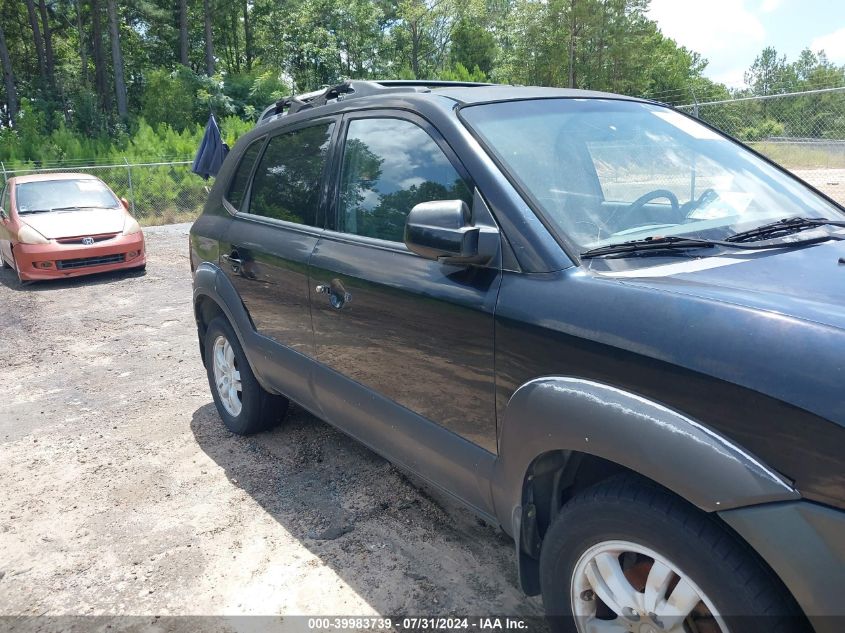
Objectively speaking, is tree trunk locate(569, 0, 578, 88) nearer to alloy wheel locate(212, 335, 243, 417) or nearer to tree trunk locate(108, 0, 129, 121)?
tree trunk locate(108, 0, 129, 121)

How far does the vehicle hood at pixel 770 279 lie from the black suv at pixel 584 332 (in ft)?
0.04

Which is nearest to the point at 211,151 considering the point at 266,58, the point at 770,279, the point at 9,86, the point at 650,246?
the point at 650,246

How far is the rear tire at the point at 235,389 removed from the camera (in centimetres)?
415

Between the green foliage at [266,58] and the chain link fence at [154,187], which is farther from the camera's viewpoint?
the green foliage at [266,58]

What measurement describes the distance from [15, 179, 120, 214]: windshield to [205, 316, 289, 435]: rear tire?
761cm

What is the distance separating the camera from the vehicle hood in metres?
1.72

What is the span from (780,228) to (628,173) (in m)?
0.63

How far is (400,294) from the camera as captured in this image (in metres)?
2.67

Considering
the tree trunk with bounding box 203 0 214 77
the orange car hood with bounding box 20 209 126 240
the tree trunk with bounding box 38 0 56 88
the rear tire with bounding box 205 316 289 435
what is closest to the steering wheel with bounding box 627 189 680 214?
the rear tire with bounding box 205 316 289 435

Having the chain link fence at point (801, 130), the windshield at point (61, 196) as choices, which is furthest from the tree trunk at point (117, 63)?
the chain link fence at point (801, 130)

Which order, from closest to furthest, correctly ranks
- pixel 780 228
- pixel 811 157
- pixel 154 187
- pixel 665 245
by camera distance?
pixel 665 245 < pixel 780 228 < pixel 811 157 < pixel 154 187

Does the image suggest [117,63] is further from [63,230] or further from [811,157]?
[811,157]

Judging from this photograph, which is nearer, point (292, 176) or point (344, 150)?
point (344, 150)

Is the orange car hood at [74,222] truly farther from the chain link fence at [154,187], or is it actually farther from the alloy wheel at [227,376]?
the chain link fence at [154,187]
